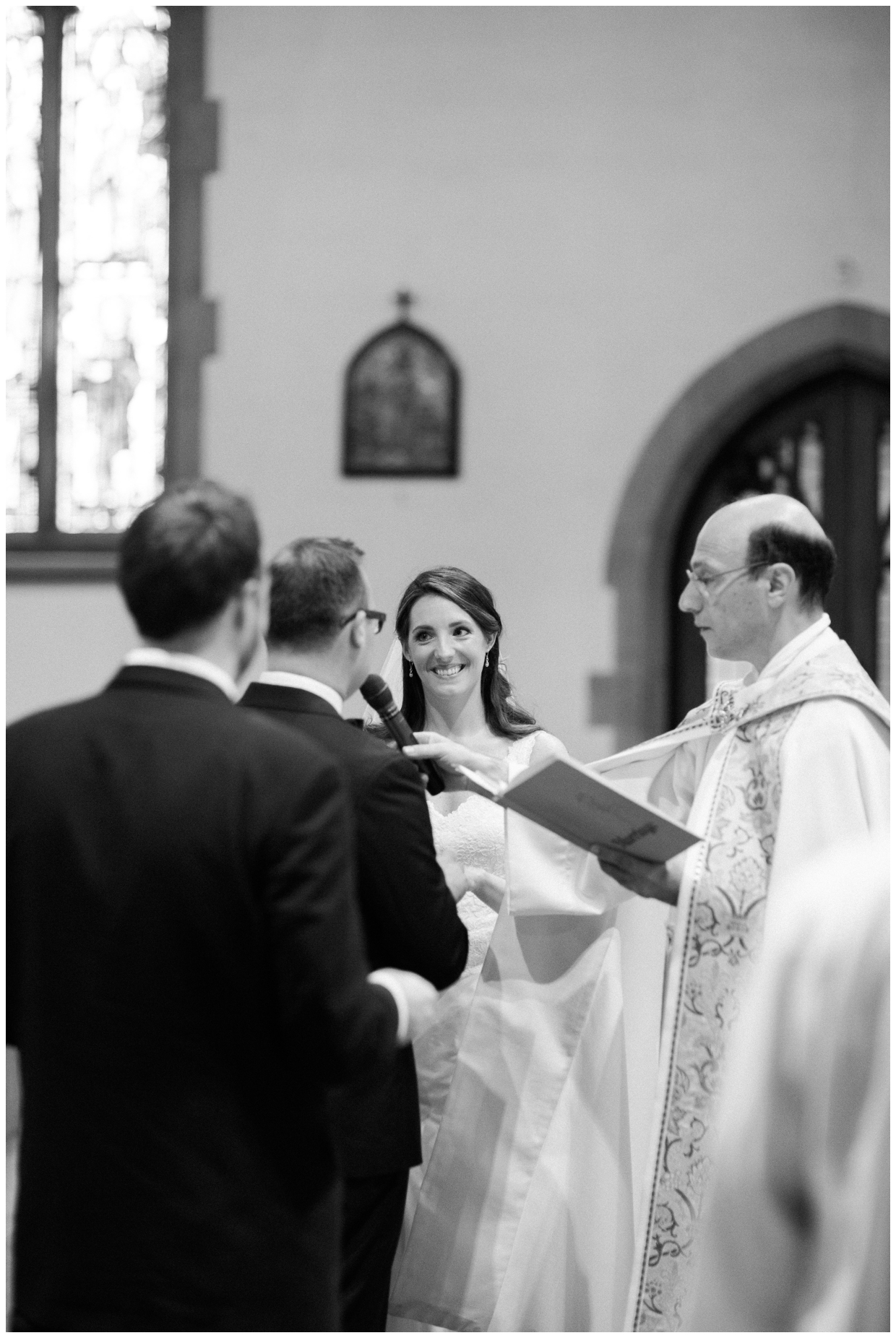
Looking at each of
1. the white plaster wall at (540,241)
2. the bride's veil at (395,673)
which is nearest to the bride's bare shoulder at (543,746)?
the bride's veil at (395,673)

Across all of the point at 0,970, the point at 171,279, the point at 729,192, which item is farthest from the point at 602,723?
the point at 0,970

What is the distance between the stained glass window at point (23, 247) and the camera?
7.52 meters

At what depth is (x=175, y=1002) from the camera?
1.76 m

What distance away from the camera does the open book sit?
252cm

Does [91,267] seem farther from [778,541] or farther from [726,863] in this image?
[726,863]

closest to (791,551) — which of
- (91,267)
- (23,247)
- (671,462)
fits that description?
(671,462)

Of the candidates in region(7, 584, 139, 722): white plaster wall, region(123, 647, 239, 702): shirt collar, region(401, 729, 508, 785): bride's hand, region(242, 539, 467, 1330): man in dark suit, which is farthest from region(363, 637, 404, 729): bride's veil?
region(7, 584, 139, 722): white plaster wall

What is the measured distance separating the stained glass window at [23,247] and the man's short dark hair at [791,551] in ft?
17.4

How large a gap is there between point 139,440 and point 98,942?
6.00 m

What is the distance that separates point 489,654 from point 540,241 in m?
4.11

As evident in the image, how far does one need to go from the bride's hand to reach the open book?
106mm

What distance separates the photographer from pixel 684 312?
707cm

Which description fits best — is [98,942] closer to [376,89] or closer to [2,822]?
[2,822]

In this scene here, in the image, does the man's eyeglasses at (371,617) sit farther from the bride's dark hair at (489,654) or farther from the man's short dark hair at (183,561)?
the bride's dark hair at (489,654)
